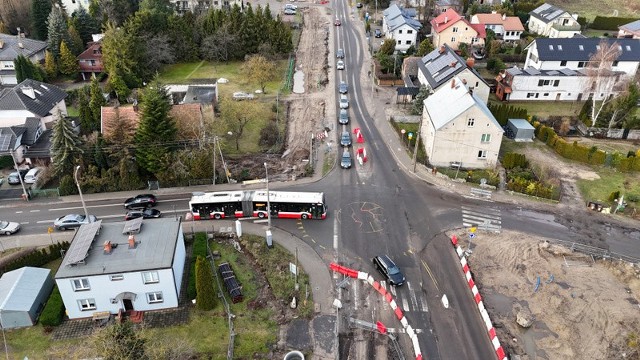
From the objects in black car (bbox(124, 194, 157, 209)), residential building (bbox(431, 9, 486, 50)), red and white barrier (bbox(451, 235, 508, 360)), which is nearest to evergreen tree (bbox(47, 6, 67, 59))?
black car (bbox(124, 194, 157, 209))

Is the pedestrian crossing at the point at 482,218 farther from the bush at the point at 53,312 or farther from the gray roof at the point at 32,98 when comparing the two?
the gray roof at the point at 32,98

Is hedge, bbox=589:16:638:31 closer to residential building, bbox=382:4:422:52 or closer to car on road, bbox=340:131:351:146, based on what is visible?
residential building, bbox=382:4:422:52

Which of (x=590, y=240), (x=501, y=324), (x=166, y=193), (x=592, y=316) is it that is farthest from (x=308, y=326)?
(x=590, y=240)

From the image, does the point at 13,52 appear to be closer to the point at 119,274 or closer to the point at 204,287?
the point at 119,274

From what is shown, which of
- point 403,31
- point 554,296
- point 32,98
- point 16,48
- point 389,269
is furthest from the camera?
point 403,31

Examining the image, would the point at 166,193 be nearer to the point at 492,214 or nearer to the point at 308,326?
the point at 308,326

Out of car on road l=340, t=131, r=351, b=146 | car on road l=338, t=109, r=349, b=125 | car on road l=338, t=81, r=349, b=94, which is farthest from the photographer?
car on road l=338, t=81, r=349, b=94

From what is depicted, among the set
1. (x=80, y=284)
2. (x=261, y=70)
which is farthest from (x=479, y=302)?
(x=261, y=70)
